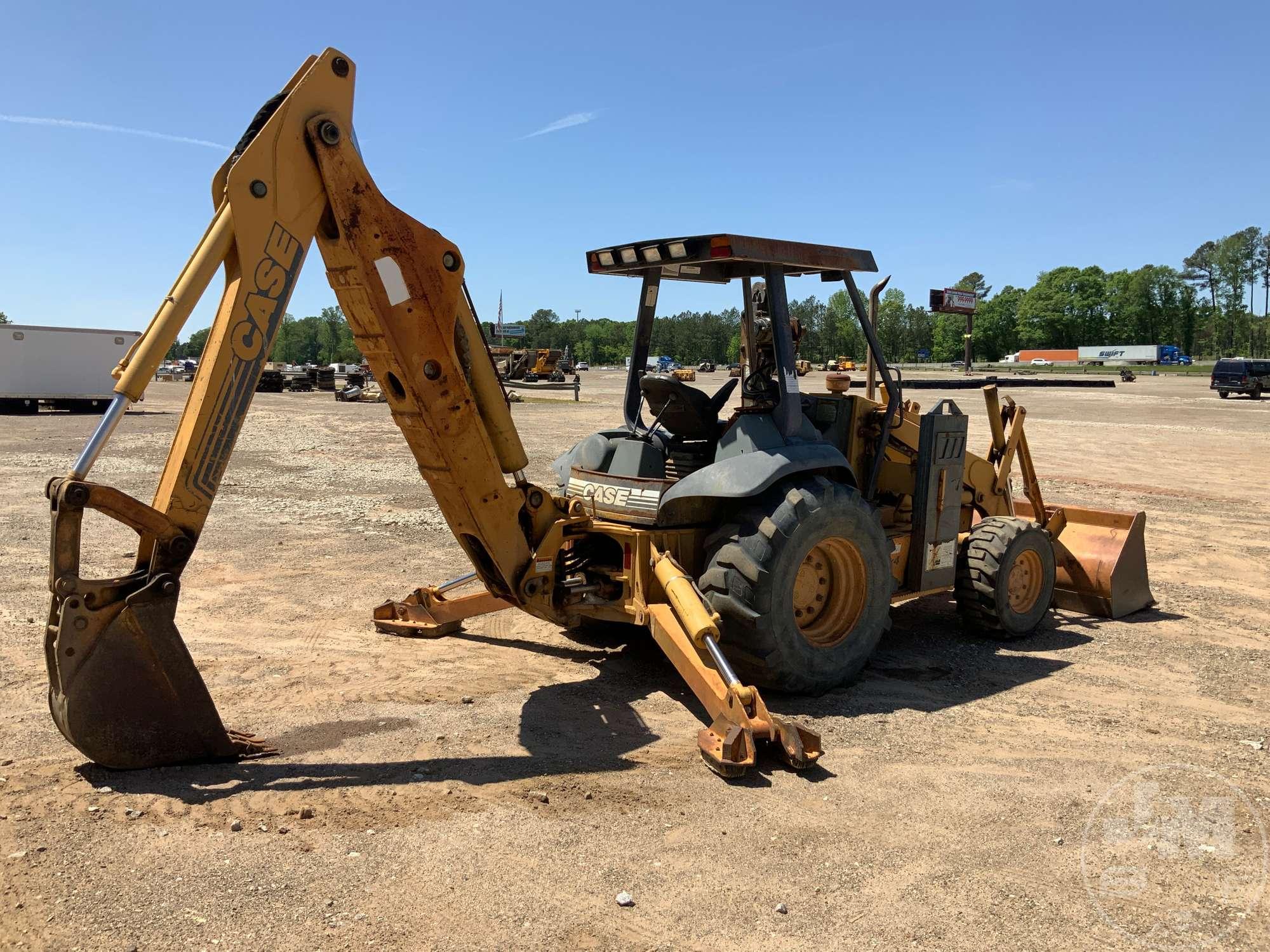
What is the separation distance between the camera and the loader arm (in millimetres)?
4004

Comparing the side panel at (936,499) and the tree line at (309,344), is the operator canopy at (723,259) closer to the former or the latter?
the side panel at (936,499)

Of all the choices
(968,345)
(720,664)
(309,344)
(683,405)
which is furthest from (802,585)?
(309,344)

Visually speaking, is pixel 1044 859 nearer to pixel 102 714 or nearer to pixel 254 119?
pixel 102 714

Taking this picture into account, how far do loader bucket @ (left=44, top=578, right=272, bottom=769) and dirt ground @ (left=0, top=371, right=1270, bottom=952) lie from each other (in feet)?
0.44

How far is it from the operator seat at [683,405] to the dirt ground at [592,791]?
1627mm

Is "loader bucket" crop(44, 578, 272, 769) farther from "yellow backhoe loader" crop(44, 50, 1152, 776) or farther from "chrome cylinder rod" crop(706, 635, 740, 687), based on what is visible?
"chrome cylinder rod" crop(706, 635, 740, 687)

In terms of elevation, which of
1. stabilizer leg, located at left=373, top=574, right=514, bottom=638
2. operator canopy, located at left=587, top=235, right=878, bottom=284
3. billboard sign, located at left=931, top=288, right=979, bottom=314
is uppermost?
billboard sign, located at left=931, top=288, right=979, bottom=314

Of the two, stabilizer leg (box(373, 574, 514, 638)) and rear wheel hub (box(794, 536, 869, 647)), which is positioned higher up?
rear wheel hub (box(794, 536, 869, 647))

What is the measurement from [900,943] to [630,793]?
1463mm

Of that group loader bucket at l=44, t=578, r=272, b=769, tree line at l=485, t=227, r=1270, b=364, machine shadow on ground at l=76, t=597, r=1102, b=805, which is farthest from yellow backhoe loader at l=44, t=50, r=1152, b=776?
tree line at l=485, t=227, r=1270, b=364

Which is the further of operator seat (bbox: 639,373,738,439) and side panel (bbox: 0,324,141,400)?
side panel (bbox: 0,324,141,400)

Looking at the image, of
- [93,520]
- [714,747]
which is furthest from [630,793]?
[93,520]

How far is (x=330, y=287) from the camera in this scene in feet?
15.7

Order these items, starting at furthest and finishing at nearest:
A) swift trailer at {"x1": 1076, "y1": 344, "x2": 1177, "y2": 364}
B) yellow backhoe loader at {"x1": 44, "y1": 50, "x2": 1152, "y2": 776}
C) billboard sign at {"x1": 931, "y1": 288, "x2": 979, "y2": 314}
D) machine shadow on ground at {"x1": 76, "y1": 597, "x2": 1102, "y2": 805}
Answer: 1. swift trailer at {"x1": 1076, "y1": 344, "x2": 1177, "y2": 364}
2. billboard sign at {"x1": 931, "y1": 288, "x2": 979, "y2": 314}
3. machine shadow on ground at {"x1": 76, "y1": 597, "x2": 1102, "y2": 805}
4. yellow backhoe loader at {"x1": 44, "y1": 50, "x2": 1152, "y2": 776}
